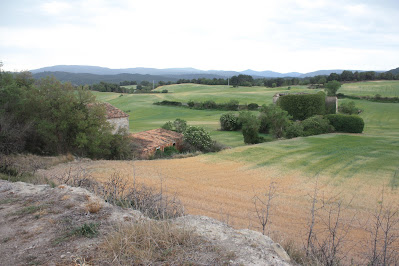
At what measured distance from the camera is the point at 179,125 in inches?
1296

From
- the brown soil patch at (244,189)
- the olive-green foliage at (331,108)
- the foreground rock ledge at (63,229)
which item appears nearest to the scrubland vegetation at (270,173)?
the brown soil patch at (244,189)

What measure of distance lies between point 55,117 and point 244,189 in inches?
495

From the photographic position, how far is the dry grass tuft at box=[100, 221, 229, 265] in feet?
14.1

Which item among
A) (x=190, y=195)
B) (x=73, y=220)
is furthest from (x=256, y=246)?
(x=190, y=195)

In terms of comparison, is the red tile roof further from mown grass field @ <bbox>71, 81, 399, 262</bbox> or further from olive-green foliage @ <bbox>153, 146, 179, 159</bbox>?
mown grass field @ <bbox>71, 81, 399, 262</bbox>

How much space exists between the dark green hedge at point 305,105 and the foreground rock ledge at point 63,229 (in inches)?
1475

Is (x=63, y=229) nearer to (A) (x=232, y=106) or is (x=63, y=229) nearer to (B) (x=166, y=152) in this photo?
(B) (x=166, y=152)

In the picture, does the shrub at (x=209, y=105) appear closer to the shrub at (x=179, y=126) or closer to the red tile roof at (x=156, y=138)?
the shrub at (x=179, y=126)

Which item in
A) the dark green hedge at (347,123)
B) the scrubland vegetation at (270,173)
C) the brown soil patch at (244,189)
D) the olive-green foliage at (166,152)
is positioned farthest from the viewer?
the dark green hedge at (347,123)

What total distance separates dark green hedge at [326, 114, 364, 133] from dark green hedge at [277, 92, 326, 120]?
8.16 meters

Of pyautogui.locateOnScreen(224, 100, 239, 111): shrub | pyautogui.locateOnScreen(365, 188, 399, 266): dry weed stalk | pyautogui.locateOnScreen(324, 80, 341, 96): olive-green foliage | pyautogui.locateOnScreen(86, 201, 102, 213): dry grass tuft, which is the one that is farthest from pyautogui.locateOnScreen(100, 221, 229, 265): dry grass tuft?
pyautogui.locateOnScreen(324, 80, 341, 96): olive-green foliage

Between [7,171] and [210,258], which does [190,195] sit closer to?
[7,171]

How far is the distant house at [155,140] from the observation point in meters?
24.7

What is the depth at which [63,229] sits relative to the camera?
549 centimetres
